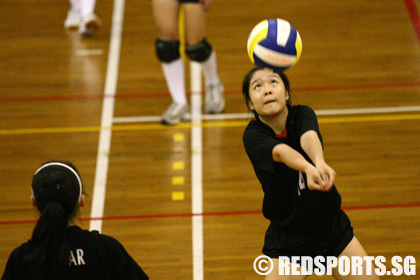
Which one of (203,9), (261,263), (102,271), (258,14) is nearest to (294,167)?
(102,271)

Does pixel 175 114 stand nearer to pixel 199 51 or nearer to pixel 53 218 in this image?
pixel 199 51

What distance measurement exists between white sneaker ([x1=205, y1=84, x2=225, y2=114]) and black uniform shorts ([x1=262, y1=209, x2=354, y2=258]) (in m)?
2.82

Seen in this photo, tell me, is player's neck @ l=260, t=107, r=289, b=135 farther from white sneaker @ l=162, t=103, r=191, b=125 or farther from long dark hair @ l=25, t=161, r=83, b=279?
white sneaker @ l=162, t=103, r=191, b=125

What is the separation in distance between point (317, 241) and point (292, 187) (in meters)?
0.27

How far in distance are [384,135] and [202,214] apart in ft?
5.45

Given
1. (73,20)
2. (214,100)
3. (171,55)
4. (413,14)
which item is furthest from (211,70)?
(413,14)

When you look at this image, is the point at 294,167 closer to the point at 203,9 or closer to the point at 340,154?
the point at 340,154

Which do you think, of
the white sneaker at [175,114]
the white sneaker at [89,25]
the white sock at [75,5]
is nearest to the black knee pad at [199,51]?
the white sneaker at [175,114]

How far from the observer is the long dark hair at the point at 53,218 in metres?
2.44

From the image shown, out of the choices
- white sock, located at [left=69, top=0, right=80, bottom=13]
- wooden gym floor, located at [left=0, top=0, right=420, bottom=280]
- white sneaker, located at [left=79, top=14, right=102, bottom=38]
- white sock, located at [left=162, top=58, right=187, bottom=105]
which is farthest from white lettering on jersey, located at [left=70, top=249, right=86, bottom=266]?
white sock, located at [left=69, top=0, right=80, bottom=13]

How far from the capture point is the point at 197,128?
5699mm

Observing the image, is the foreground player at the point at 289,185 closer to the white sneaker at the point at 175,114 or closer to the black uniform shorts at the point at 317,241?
the black uniform shorts at the point at 317,241

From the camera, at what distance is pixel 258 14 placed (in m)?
7.29

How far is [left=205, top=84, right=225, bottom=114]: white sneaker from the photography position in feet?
19.2
